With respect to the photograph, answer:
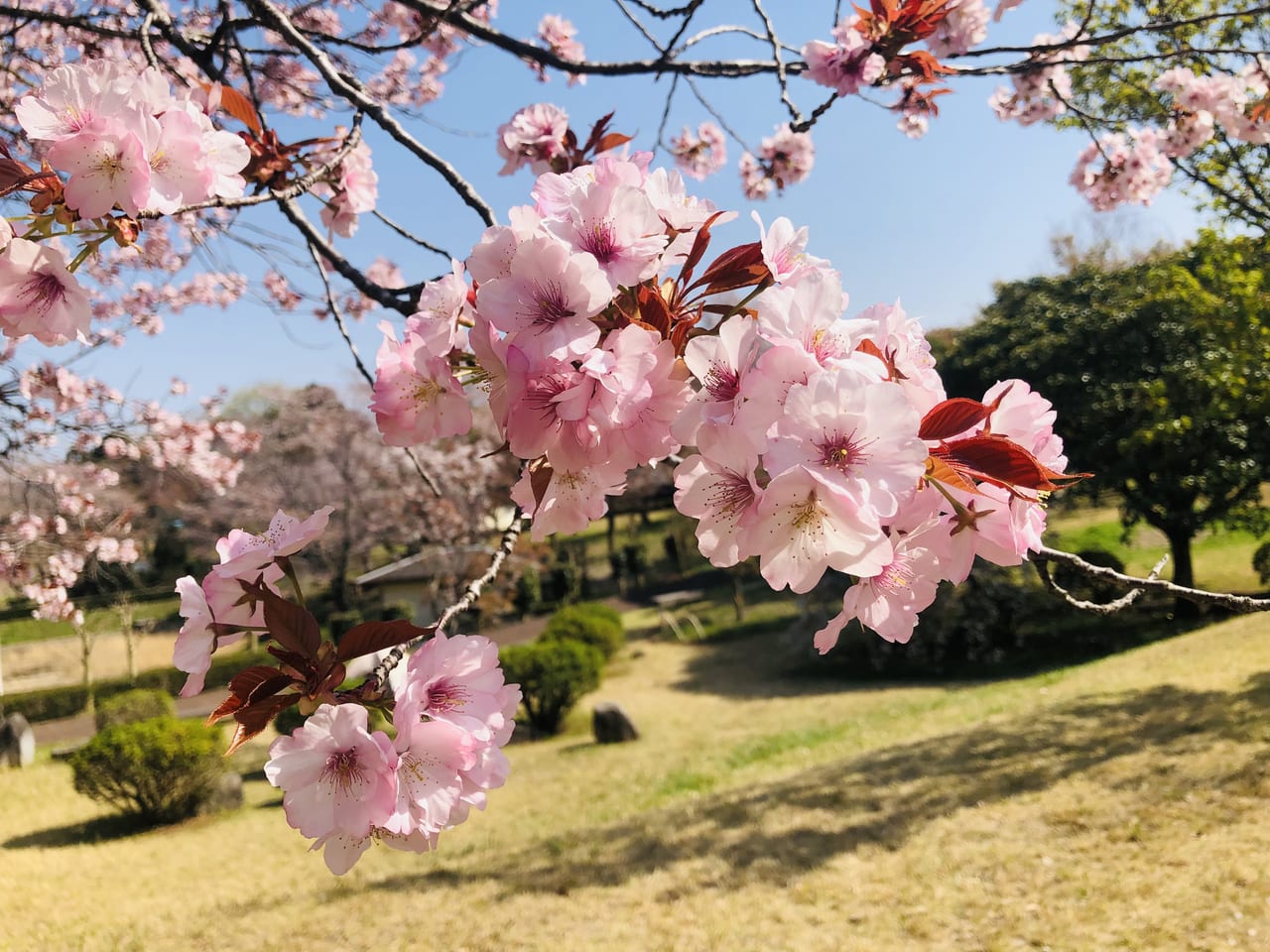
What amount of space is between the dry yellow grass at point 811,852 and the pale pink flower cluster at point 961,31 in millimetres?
3431

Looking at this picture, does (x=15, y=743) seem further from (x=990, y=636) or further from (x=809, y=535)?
(x=990, y=636)

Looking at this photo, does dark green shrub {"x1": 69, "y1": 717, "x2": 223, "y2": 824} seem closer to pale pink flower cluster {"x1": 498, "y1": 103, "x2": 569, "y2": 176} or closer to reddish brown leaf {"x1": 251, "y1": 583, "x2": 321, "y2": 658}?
pale pink flower cluster {"x1": 498, "y1": 103, "x2": 569, "y2": 176}

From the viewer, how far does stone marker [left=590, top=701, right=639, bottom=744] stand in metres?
8.91

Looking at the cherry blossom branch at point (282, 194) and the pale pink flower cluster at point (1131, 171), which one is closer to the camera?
the cherry blossom branch at point (282, 194)

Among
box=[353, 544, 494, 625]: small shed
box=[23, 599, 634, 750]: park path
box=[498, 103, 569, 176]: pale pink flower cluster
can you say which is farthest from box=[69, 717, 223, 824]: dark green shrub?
box=[498, 103, 569, 176]: pale pink flower cluster

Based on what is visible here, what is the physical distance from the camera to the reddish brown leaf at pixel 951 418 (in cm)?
69

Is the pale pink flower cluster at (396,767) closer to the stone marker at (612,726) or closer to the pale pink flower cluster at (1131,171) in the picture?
the pale pink flower cluster at (1131,171)

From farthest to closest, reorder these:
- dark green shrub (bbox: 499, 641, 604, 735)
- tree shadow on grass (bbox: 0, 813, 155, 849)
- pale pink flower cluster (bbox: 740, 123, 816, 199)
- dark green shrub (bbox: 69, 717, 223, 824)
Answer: dark green shrub (bbox: 499, 641, 604, 735) < dark green shrub (bbox: 69, 717, 223, 824) < tree shadow on grass (bbox: 0, 813, 155, 849) < pale pink flower cluster (bbox: 740, 123, 816, 199)

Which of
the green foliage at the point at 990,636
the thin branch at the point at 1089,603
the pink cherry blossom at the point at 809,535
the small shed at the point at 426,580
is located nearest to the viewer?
the pink cherry blossom at the point at 809,535

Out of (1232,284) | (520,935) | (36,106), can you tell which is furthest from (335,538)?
(36,106)

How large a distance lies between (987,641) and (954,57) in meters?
10.8

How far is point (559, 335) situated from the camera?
27.4 inches

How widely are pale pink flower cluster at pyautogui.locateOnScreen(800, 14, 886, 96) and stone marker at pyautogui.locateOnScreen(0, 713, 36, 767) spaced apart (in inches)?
472

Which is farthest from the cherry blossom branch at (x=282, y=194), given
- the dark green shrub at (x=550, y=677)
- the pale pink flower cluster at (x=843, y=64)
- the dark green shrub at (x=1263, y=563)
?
the dark green shrub at (x=1263, y=563)
